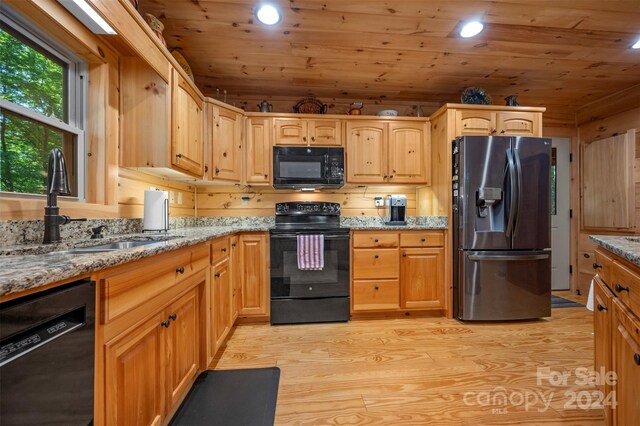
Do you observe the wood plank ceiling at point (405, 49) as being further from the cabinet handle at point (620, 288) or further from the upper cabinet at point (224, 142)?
the cabinet handle at point (620, 288)

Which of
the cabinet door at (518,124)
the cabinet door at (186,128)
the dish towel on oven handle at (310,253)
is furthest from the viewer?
the cabinet door at (518,124)

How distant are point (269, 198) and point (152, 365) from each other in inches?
87.5

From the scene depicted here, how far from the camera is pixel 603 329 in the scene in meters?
1.22

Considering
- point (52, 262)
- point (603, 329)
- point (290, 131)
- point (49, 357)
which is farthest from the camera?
point (290, 131)

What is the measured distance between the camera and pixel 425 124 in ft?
10.00

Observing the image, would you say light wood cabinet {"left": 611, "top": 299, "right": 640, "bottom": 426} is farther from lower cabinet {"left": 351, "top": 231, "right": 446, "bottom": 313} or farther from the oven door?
the oven door

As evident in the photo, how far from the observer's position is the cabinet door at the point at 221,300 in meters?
1.88

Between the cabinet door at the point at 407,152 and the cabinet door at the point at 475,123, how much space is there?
40 centimetres

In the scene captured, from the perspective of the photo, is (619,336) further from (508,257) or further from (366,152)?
(366,152)

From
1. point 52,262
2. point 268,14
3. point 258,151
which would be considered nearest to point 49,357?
point 52,262

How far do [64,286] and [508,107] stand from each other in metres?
3.58

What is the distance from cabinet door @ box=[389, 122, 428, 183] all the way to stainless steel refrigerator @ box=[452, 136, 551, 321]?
0.48 metres

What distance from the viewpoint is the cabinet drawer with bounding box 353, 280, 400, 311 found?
2.67m

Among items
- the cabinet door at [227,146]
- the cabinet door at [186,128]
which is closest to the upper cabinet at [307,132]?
the cabinet door at [227,146]
